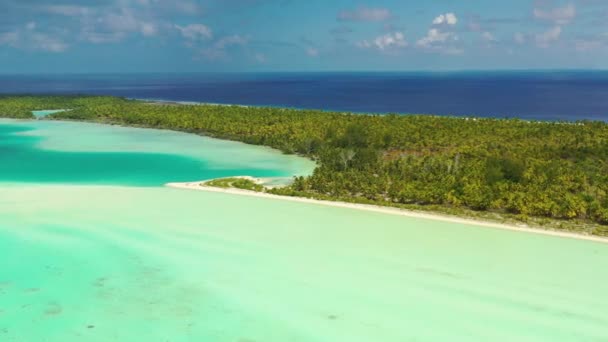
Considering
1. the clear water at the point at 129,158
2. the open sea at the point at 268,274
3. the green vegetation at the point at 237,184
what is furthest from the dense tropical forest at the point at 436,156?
the clear water at the point at 129,158

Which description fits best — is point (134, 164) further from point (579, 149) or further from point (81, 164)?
point (579, 149)

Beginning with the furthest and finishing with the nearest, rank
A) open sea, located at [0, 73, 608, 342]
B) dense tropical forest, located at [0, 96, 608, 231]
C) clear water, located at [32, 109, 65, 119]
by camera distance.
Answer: clear water, located at [32, 109, 65, 119]
dense tropical forest, located at [0, 96, 608, 231]
open sea, located at [0, 73, 608, 342]

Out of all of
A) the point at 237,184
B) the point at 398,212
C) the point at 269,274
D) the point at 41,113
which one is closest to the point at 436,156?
the point at 398,212

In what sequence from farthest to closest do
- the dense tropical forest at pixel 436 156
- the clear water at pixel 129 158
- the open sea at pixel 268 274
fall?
1. the clear water at pixel 129 158
2. the dense tropical forest at pixel 436 156
3. the open sea at pixel 268 274

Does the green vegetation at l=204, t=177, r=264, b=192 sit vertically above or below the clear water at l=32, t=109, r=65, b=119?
below

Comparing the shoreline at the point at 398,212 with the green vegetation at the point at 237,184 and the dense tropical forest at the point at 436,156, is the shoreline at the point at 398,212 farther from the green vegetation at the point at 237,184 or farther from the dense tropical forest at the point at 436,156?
the dense tropical forest at the point at 436,156

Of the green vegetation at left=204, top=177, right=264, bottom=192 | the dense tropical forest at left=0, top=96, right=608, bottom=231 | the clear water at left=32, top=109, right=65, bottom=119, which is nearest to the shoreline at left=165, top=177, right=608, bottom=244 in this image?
the green vegetation at left=204, top=177, right=264, bottom=192

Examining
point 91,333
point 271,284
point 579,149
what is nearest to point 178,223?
point 271,284

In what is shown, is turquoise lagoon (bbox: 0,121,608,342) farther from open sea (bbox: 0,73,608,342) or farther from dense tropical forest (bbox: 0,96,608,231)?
dense tropical forest (bbox: 0,96,608,231)
